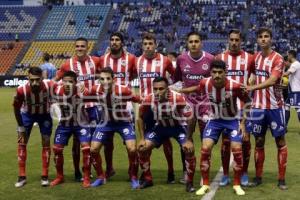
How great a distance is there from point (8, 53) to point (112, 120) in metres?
38.2

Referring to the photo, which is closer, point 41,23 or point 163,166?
point 163,166

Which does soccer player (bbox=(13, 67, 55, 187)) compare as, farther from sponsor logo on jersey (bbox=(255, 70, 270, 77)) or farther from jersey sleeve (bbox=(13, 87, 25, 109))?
sponsor logo on jersey (bbox=(255, 70, 270, 77))

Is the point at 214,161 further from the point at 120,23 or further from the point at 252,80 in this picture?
the point at 120,23

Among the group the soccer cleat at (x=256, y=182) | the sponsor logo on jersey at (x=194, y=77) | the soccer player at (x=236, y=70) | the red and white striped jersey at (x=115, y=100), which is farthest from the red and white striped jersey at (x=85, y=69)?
the soccer cleat at (x=256, y=182)

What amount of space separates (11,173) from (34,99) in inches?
62.0

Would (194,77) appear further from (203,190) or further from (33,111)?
(33,111)

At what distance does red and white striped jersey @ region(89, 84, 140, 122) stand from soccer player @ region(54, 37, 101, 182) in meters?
0.42

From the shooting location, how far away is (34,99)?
24.8ft

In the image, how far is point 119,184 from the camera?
7570 millimetres

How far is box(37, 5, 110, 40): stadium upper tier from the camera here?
148ft

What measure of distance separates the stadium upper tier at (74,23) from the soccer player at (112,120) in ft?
122

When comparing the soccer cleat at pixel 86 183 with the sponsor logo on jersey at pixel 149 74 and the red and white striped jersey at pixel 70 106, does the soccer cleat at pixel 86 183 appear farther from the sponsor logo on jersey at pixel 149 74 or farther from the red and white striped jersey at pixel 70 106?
the sponsor logo on jersey at pixel 149 74

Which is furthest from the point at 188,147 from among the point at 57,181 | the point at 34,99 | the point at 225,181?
the point at 34,99

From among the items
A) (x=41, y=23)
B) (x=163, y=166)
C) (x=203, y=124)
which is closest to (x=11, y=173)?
(x=163, y=166)
